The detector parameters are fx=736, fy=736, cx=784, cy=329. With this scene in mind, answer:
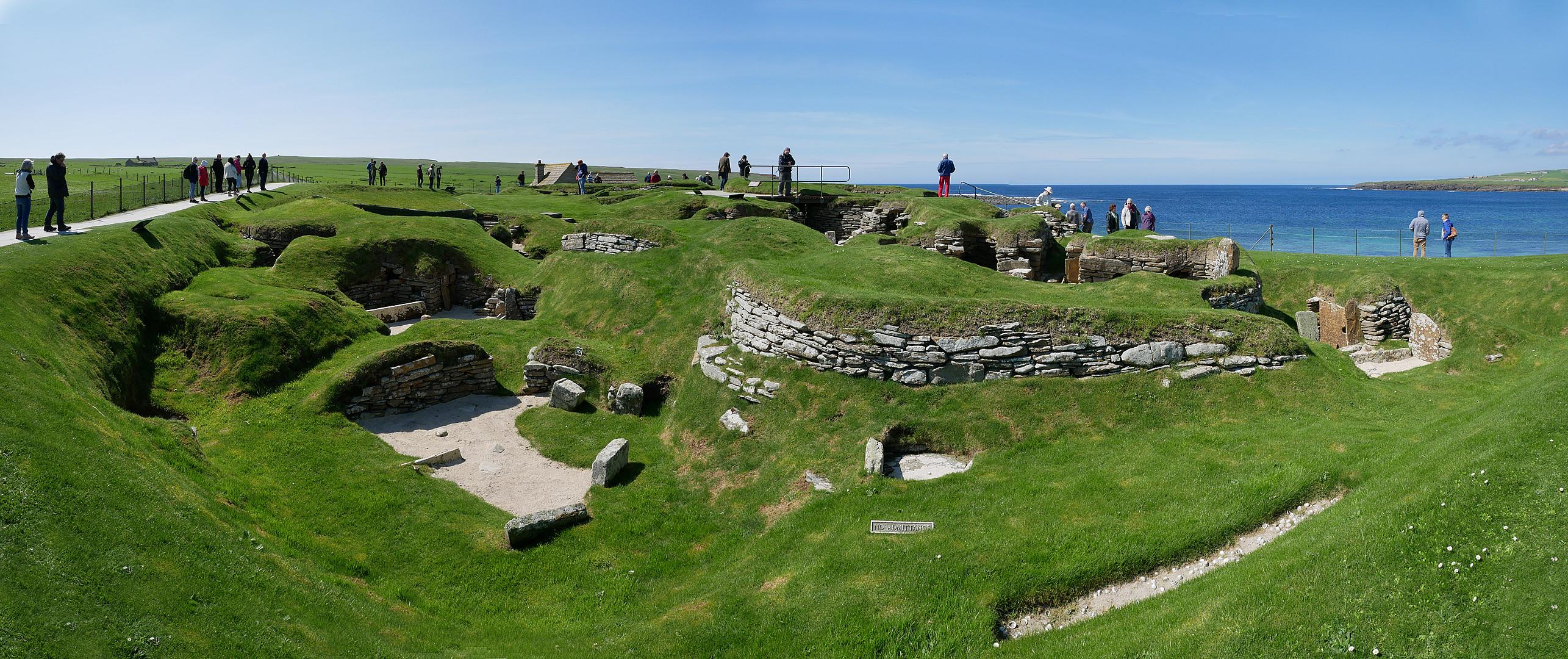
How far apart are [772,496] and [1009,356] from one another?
512cm

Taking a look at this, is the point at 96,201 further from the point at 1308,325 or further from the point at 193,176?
the point at 1308,325

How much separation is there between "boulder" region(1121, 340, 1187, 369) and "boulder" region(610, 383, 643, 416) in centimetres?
1086

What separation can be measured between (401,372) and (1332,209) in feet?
552

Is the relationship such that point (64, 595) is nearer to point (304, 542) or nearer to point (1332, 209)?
point (304, 542)

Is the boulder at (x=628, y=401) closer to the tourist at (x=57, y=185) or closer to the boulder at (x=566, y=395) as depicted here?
the boulder at (x=566, y=395)

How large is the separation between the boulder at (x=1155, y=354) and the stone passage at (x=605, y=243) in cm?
1875

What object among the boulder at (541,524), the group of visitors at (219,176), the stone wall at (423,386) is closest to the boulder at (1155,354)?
the boulder at (541,524)

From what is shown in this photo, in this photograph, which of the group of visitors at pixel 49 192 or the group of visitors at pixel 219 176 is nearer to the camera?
the group of visitors at pixel 49 192

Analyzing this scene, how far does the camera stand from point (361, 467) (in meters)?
14.0

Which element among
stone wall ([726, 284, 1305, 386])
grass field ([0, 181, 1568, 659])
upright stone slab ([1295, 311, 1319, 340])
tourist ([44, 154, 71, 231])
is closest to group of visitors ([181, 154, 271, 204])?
tourist ([44, 154, 71, 231])

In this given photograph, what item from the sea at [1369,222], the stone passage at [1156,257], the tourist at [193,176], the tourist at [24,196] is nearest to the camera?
the tourist at [24,196]

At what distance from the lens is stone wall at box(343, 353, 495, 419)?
17.3 metres

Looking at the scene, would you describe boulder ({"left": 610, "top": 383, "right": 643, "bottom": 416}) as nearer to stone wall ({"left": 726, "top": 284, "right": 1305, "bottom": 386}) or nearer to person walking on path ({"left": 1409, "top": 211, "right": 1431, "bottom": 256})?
stone wall ({"left": 726, "top": 284, "right": 1305, "bottom": 386})

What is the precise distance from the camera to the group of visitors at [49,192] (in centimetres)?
1903
